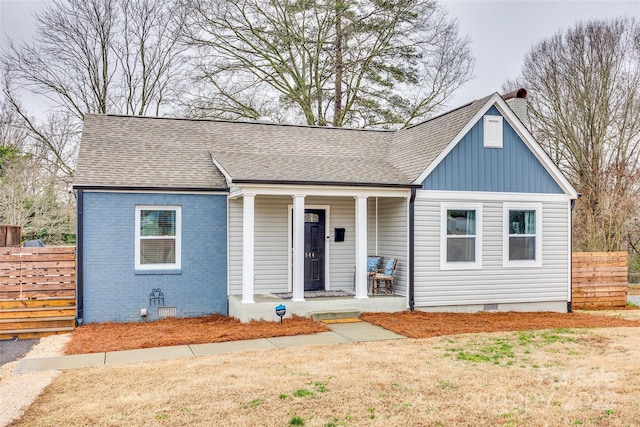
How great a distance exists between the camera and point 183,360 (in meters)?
8.16

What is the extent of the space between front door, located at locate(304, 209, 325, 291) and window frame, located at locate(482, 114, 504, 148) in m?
4.38

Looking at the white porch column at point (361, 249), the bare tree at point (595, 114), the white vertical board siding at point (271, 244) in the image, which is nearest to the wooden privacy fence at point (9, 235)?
the white vertical board siding at point (271, 244)

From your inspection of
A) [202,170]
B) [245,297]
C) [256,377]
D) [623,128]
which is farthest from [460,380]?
[623,128]

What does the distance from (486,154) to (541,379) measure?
23.0 ft

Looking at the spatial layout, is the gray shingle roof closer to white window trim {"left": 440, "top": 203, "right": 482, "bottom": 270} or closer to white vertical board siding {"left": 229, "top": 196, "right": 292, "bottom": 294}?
white vertical board siding {"left": 229, "top": 196, "right": 292, "bottom": 294}

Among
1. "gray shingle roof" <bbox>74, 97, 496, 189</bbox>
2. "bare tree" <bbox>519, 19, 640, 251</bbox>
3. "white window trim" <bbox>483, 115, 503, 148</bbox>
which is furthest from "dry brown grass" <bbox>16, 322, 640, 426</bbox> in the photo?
"bare tree" <bbox>519, 19, 640, 251</bbox>

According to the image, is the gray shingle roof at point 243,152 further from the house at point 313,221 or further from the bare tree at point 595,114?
the bare tree at point 595,114

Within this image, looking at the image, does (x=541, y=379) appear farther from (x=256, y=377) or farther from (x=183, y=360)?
(x=183, y=360)

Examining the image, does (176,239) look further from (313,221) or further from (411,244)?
(411,244)

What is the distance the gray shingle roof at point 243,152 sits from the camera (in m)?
11.9

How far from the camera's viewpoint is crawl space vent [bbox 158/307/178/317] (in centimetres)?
1194

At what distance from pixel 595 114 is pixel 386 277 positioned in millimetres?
15384

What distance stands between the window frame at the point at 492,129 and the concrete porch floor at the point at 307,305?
4184mm

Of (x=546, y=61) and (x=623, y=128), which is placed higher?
(x=546, y=61)
